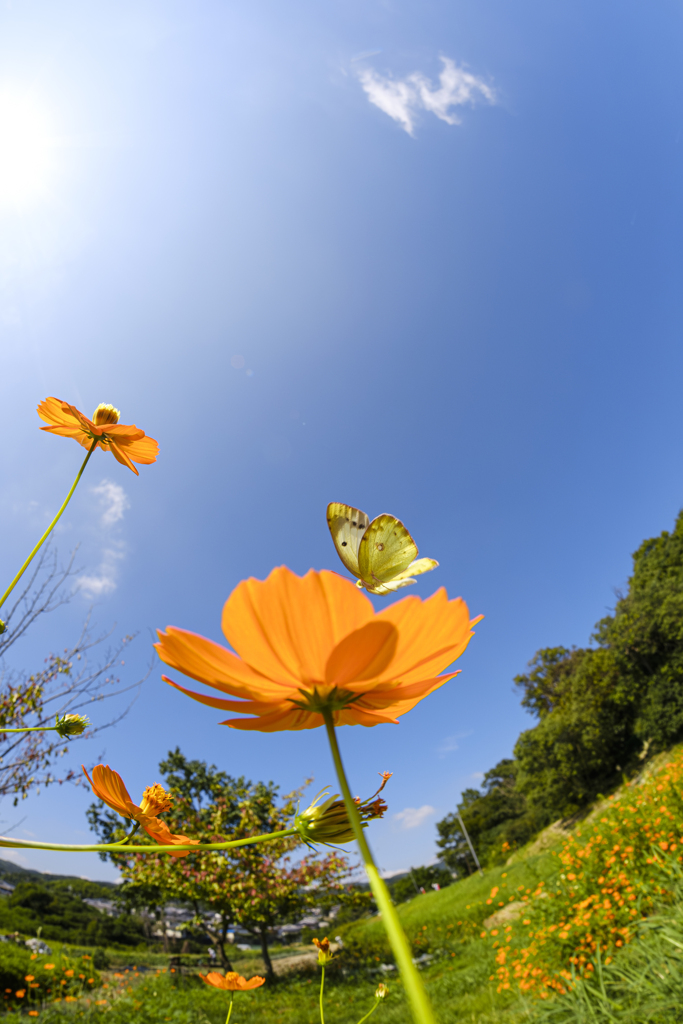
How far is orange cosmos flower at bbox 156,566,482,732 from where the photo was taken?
0.28m

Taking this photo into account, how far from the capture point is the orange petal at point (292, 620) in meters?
0.29

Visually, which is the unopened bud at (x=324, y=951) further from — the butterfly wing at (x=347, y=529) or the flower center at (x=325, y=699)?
the flower center at (x=325, y=699)

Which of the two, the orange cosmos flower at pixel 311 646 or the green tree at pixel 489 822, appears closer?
the orange cosmos flower at pixel 311 646

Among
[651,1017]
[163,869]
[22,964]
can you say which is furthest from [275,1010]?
[651,1017]

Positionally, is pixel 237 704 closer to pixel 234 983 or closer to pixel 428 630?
pixel 428 630

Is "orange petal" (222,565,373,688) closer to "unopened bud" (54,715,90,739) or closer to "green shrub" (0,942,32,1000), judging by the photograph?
"unopened bud" (54,715,90,739)

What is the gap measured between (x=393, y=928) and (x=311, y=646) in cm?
16

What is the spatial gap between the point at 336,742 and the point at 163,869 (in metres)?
8.56

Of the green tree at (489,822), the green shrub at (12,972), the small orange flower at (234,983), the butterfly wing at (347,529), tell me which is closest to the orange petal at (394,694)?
the butterfly wing at (347,529)

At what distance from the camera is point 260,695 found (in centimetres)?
29

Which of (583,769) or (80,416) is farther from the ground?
(80,416)

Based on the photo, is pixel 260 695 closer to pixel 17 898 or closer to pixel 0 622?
pixel 0 622

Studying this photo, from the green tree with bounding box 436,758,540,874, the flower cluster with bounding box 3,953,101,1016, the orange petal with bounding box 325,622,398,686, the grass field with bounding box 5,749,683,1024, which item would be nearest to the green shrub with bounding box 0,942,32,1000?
the flower cluster with bounding box 3,953,101,1016

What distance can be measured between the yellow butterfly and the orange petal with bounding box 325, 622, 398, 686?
44 cm
